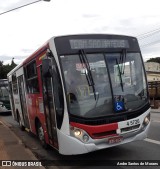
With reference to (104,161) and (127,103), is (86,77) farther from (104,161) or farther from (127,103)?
(104,161)

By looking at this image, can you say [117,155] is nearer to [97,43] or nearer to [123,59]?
[123,59]

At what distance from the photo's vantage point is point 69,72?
21.9 feet

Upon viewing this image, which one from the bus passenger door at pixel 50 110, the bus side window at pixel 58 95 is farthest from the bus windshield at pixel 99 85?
the bus passenger door at pixel 50 110

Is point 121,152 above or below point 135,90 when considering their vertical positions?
below

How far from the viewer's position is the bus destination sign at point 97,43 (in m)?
6.91

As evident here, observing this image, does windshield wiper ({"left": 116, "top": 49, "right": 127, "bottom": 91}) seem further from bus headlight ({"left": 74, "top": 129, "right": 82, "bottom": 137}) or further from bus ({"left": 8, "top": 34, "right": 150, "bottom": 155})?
bus headlight ({"left": 74, "top": 129, "right": 82, "bottom": 137})

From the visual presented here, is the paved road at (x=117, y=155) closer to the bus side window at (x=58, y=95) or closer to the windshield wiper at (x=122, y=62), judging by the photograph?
the bus side window at (x=58, y=95)

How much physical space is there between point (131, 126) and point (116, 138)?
0.47 meters

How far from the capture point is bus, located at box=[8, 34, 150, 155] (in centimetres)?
648

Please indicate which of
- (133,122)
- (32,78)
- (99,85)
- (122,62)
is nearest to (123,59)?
(122,62)

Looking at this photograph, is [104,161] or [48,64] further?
[104,161]

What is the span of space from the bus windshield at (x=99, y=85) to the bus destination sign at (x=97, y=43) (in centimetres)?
21

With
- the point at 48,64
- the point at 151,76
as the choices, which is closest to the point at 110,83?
the point at 48,64

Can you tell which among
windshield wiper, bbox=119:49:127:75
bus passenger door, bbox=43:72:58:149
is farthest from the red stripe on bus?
windshield wiper, bbox=119:49:127:75
